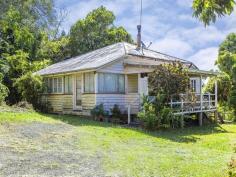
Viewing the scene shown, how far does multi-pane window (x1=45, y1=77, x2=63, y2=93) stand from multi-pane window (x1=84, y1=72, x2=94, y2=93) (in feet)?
10.7

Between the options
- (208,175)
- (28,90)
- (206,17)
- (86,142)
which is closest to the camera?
(206,17)

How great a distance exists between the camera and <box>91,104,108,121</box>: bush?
Result: 73.9 feet

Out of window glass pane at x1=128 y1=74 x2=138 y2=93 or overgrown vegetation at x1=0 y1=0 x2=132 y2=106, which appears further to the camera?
window glass pane at x1=128 y1=74 x2=138 y2=93


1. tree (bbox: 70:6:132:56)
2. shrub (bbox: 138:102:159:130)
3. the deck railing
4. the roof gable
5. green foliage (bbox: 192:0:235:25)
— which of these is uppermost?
tree (bbox: 70:6:132:56)

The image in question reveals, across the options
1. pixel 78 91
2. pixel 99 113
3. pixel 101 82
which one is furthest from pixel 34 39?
pixel 99 113

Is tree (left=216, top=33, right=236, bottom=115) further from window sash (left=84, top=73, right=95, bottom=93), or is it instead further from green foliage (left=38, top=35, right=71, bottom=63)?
green foliage (left=38, top=35, right=71, bottom=63)

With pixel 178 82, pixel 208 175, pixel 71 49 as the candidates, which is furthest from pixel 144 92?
pixel 71 49

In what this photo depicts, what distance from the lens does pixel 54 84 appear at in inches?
1102

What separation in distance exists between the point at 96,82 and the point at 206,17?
16.4m

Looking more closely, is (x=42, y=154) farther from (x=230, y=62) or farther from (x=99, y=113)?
(x=230, y=62)

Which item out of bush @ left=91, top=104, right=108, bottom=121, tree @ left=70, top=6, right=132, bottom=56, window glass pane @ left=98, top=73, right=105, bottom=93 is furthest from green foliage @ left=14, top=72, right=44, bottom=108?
tree @ left=70, top=6, right=132, bottom=56

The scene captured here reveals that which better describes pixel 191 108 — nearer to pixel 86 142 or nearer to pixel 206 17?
pixel 86 142

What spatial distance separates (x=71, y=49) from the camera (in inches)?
1843

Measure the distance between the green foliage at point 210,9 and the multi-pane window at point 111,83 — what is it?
16.5 m
